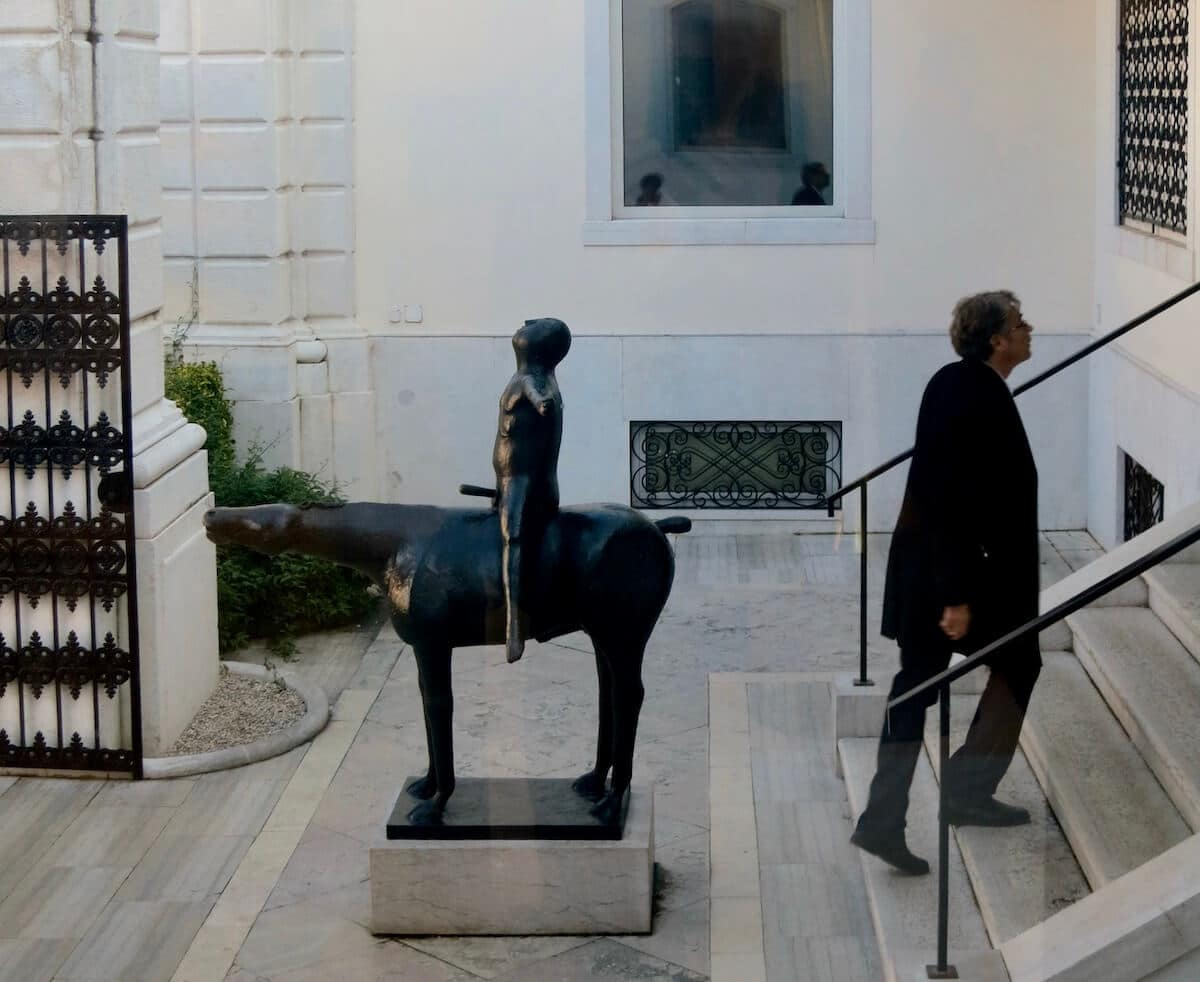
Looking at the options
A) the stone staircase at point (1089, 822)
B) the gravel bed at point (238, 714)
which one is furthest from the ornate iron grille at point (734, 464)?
the stone staircase at point (1089, 822)

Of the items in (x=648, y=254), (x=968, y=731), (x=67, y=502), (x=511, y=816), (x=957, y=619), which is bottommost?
(x=511, y=816)

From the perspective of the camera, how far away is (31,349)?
25.5 ft

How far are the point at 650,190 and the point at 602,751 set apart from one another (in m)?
6.41

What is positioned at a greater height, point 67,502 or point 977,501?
point 977,501

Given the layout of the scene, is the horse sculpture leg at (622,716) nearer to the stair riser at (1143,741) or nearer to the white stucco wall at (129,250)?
the stair riser at (1143,741)

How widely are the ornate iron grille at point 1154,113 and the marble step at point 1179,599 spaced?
242cm

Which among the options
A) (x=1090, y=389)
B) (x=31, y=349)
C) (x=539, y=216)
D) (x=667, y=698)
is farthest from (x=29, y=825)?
(x=1090, y=389)

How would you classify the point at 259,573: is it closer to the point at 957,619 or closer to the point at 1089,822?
the point at 957,619

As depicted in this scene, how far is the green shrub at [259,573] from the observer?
9.87m

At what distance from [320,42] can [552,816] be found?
680 cm

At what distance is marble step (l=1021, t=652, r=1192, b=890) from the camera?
18.9 ft

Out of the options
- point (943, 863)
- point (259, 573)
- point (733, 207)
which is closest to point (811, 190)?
point (733, 207)

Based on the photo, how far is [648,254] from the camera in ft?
39.5

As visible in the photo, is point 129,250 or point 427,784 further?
point 129,250
